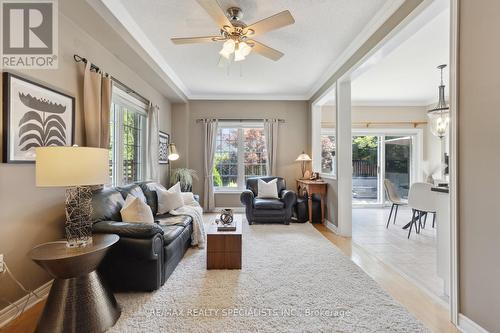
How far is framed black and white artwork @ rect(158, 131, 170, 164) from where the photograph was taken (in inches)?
206

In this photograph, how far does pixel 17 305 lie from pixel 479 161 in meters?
3.60

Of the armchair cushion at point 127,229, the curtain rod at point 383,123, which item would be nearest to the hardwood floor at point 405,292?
the armchair cushion at point 127,229

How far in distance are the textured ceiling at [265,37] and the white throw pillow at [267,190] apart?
205cm

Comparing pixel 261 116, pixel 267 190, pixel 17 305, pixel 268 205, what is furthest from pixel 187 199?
pixel 261 116

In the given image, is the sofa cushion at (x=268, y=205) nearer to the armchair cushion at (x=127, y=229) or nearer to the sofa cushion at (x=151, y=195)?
the sofa cushion at (x=151, y=195)

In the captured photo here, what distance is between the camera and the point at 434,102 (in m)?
6.50

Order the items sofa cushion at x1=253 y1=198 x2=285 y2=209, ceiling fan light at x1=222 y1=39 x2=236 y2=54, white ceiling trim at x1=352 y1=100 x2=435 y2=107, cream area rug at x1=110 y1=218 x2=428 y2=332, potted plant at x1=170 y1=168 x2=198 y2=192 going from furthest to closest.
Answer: white ceiling trim at x1=352 y1=100 x2=435 y2=107, potted plant at x1=170 y1=168 x2=198 y2=192, sofa cushion at x1=253 y1=198 x2=285 y2=209, ceiling fan light at x1=222 y1=39 x2=236 y2=54, cream area rug at x1=110 y1=218 x2=428 y2=332

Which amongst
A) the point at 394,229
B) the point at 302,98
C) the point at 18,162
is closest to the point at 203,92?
the point at 302,98

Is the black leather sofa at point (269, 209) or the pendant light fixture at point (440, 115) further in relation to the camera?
the black leather sofa at point (269, 209)

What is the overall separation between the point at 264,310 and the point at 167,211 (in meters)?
2.11

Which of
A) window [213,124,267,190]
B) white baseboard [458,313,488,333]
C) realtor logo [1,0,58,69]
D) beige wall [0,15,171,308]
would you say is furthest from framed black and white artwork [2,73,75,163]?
window [213,124,267,190]

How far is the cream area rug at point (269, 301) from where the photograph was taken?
1.90m

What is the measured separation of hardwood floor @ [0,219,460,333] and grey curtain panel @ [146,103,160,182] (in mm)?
2695

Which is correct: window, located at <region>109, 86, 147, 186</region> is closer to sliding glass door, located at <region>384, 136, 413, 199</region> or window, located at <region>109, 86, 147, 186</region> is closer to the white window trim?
the white window trim
